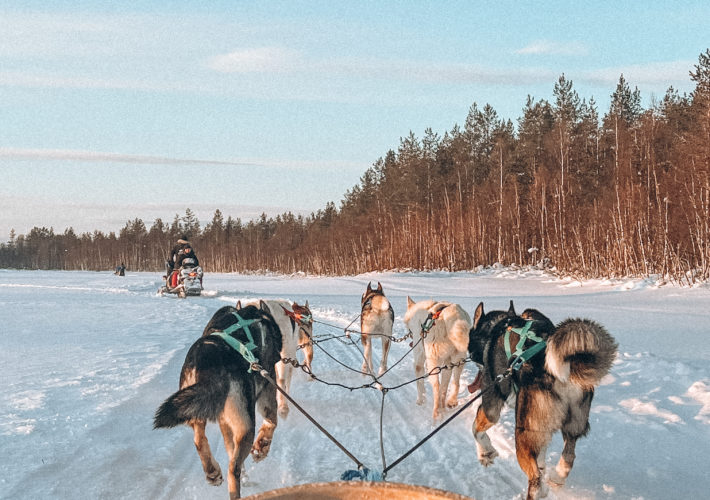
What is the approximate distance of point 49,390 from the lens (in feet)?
19.3

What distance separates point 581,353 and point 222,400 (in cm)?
203

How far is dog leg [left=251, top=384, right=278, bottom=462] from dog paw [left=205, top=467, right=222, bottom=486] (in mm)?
487

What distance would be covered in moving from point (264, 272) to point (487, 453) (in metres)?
69.9

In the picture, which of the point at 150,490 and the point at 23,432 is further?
the point at 23,432

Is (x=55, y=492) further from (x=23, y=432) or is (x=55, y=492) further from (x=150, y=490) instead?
(x=23, y=432)

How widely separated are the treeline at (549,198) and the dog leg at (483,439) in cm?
1303

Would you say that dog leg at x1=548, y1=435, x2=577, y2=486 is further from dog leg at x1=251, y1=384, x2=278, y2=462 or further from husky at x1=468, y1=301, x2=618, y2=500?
dog leg at x1=251, y1=384, x2=278, y2=462

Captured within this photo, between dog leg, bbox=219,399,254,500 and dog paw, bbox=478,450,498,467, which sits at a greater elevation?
dog leg, bbox=219,399,254,500

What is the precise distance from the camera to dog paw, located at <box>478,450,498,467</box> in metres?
3.87

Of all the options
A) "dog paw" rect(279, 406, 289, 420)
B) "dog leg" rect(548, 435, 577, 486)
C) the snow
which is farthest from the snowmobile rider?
"dog leg" rect(548, 435, 577, 486)

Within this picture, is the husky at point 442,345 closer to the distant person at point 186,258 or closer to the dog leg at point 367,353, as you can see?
the dog leg at point 367,353

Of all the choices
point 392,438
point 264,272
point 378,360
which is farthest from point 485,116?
point 392,438

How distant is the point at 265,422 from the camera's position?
391 centimetres

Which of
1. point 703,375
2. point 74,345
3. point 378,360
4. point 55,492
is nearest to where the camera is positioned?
point 55,492
